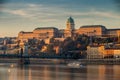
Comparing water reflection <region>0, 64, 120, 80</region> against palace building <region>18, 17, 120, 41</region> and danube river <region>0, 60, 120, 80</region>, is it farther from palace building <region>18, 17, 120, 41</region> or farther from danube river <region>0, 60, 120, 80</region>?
palace building <region>18, 17, 120, 41</region>

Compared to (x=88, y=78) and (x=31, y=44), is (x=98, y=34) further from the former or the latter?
(x=88, y=78)

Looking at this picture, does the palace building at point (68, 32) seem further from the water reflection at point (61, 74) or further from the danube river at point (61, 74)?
the water reflection at point (61, 74)

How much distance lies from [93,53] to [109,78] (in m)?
26.7

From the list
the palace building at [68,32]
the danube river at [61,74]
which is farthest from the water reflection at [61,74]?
the palace building at [68,32]

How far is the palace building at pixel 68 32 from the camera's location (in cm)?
6316

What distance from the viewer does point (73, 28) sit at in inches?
2665

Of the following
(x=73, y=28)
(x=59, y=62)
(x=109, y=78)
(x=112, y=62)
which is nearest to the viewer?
(x=109, y=78)

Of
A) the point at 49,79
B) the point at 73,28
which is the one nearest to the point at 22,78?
the point at 49,79

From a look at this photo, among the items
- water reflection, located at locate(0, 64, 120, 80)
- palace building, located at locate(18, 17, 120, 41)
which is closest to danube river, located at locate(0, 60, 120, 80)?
water reflection, located at locate(0, 64, 120, 80)

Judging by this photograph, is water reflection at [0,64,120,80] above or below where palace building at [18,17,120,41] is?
below

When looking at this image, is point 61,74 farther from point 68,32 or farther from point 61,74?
point 68,32

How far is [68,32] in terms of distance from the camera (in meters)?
Answer: 67.7

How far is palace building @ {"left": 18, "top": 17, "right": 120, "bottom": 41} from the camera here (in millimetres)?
63156

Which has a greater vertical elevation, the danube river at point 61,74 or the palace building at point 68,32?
the palace building at point 68,32
